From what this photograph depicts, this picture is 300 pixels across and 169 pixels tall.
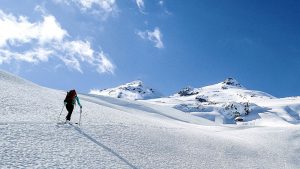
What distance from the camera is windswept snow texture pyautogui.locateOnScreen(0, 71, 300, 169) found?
18.2 meters

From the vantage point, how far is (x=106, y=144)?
21547 millimetres

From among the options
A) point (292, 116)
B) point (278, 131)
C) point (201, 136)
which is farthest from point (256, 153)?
point (292, 116)

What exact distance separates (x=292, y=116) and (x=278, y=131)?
15871 cm

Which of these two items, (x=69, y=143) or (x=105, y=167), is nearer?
(x=105, y=167)

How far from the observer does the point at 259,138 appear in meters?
34.7

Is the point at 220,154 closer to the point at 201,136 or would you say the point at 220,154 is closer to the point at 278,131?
the point at 201,136

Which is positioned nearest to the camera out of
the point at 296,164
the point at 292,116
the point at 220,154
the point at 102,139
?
the point at 102,139

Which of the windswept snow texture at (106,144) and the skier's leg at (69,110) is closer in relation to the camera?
the windswept snow texture at (106,144)

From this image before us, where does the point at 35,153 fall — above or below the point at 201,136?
below

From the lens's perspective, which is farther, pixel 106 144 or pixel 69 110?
pixel 69 110

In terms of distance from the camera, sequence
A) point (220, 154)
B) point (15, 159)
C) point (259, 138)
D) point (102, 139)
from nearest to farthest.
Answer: point (15, 159) → point (102, 139) → point (220, 154) → point (259, 138)

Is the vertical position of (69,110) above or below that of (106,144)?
above

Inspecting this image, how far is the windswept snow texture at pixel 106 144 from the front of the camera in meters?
18.2

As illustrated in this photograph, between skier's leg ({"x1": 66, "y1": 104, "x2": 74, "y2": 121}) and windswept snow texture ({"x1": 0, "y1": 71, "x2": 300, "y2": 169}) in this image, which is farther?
skier's leg ({"x1": 66, "y1": 104, "x2": 74, "y2": 121})
